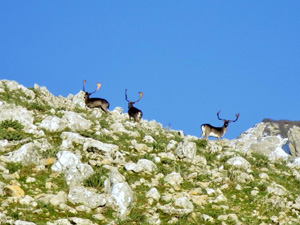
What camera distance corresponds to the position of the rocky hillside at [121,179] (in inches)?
432

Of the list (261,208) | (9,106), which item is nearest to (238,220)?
(261,208)

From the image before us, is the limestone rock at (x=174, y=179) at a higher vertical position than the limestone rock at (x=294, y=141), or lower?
lower

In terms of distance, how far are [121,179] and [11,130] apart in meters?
5.13

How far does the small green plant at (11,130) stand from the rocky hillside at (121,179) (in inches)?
1.2

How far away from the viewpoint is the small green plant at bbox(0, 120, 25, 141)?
47.7ft

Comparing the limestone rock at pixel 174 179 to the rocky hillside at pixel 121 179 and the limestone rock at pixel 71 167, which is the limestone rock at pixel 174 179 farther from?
the limestone rock at pixel 71 167

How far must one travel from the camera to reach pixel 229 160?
690 inches

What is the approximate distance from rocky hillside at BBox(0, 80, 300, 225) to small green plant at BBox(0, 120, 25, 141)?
0.03 m

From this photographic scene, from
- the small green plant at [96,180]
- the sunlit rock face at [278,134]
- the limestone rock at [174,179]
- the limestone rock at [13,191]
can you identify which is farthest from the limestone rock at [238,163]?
the sunlit rock face at [278,134]

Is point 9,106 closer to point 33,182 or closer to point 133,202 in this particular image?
point 33,182

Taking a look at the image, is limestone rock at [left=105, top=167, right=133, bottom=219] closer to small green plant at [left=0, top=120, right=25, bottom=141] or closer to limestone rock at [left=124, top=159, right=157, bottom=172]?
limestone rock at [left=124, top=159, right=157, bottom=172]

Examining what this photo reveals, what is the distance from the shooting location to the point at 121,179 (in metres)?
12.0

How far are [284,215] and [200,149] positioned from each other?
657 cm

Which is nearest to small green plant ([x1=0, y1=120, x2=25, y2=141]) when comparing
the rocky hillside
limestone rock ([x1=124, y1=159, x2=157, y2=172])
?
the rocky hillside
